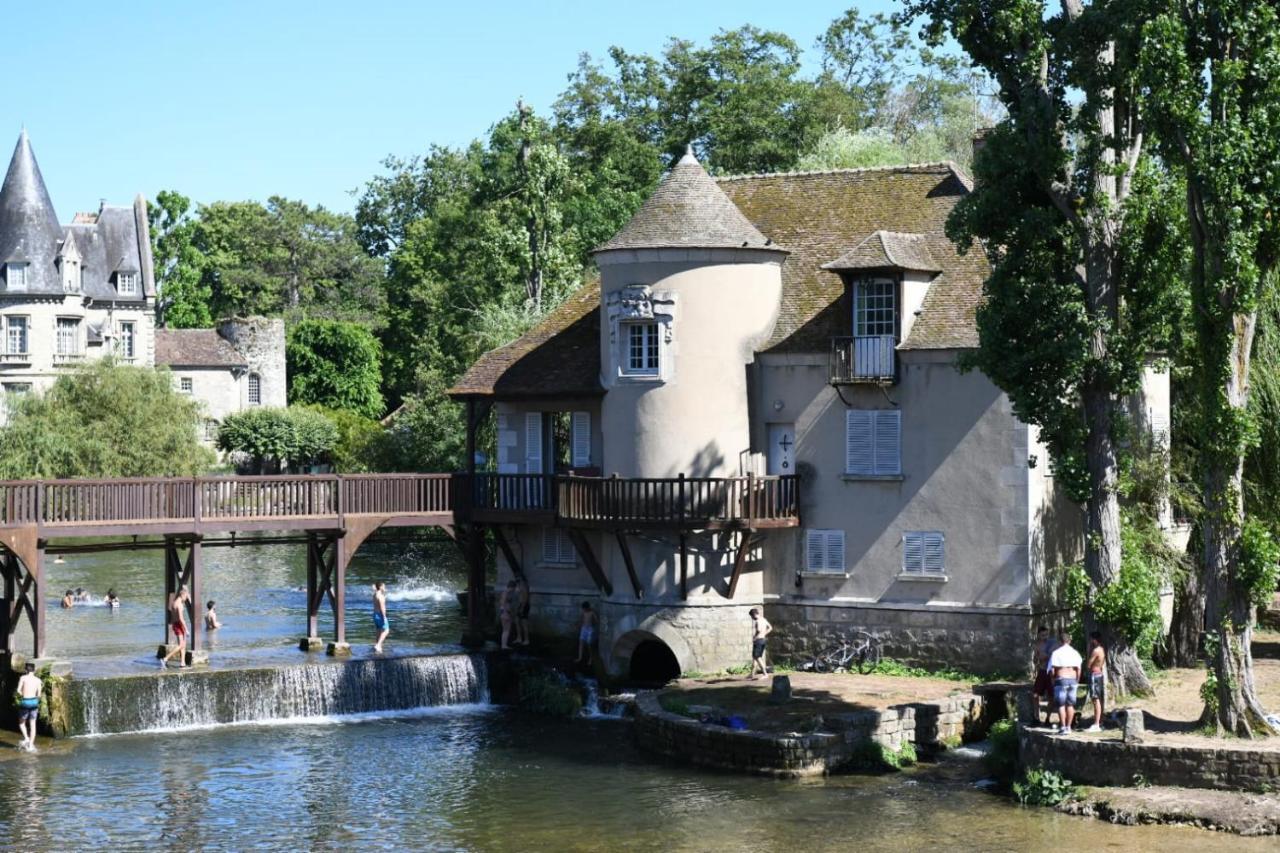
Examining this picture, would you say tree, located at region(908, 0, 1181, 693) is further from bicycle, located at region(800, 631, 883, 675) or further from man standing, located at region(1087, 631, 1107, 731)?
bicycle, located at region(800, 631, 883, 675)

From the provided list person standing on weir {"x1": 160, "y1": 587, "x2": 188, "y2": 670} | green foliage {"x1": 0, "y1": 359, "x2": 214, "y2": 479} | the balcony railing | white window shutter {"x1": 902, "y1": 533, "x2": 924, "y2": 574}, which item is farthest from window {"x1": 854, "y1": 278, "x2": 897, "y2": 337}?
green foliage {"x1": 0, "y1": 359, "x2": 214, "y2": 479}

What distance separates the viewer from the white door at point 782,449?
35812 millimetres

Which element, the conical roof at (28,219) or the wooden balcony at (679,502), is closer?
the wooden balcony at (679,502)

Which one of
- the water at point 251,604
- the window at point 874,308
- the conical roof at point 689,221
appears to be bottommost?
the water at point 251,604

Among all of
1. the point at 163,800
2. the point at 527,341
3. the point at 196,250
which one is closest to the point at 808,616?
the point at 527,341

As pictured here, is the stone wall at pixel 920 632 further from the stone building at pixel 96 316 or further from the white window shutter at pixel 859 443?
the stone building at pixel 96 316

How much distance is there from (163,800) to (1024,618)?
593 inches

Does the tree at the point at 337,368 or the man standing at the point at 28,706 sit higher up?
the tree at the point at 337,368

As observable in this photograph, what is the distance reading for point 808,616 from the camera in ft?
116

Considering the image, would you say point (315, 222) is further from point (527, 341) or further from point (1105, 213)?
point (1105, 213)

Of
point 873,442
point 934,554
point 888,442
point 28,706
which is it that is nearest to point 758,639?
point 934,554

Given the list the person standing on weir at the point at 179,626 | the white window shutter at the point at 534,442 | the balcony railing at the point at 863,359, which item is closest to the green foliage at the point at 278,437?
the white window shutter at the point at 534,442

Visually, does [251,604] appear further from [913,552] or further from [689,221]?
[913,552]

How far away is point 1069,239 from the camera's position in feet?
95.3
